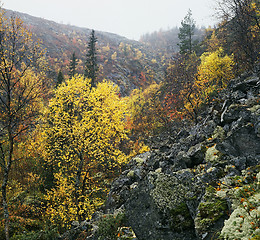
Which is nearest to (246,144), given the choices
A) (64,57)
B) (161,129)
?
(161,129)

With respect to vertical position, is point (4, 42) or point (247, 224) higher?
point (4, 42)

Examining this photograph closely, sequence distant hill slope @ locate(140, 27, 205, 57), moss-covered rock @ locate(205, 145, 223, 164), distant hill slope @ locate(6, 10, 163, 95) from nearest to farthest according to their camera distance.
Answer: moss-covered rock @ locate(205, 145, 223, 164), distant hill slope @ locate(6, 10, 163, 95), distant hill slope @ locate(140, 27, 205, 57)

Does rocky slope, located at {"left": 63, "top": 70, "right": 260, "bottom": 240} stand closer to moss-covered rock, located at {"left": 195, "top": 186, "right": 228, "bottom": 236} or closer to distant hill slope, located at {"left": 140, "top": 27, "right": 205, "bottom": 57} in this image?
moss-covered rock, located at {"left": 195, "top": 186, "right": 228, "bottom": 236}

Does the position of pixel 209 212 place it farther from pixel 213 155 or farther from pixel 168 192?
pixel 213 155

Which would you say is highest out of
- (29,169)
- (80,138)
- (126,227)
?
(80,138)

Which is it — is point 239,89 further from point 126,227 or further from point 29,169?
point 29,169

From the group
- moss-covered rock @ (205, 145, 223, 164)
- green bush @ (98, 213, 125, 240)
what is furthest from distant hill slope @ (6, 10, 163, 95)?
green bush @ (98, 213, 125, 240)

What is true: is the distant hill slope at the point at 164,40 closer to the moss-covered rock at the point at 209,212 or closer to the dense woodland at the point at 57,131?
the dense woodland at the point at 57,131

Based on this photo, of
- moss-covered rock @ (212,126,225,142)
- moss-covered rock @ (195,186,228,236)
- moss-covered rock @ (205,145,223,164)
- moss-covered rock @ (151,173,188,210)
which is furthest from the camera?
moss-covered rock @ (212,126,225,142)

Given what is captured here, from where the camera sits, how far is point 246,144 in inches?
247

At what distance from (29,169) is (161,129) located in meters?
21.6

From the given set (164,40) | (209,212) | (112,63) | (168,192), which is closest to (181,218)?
(168,192)

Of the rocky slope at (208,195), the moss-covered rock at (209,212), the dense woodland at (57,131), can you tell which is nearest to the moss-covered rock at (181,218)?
the rocky slope at (208,195)

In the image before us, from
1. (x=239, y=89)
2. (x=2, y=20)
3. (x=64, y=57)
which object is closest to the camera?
(x=2, y=20)
